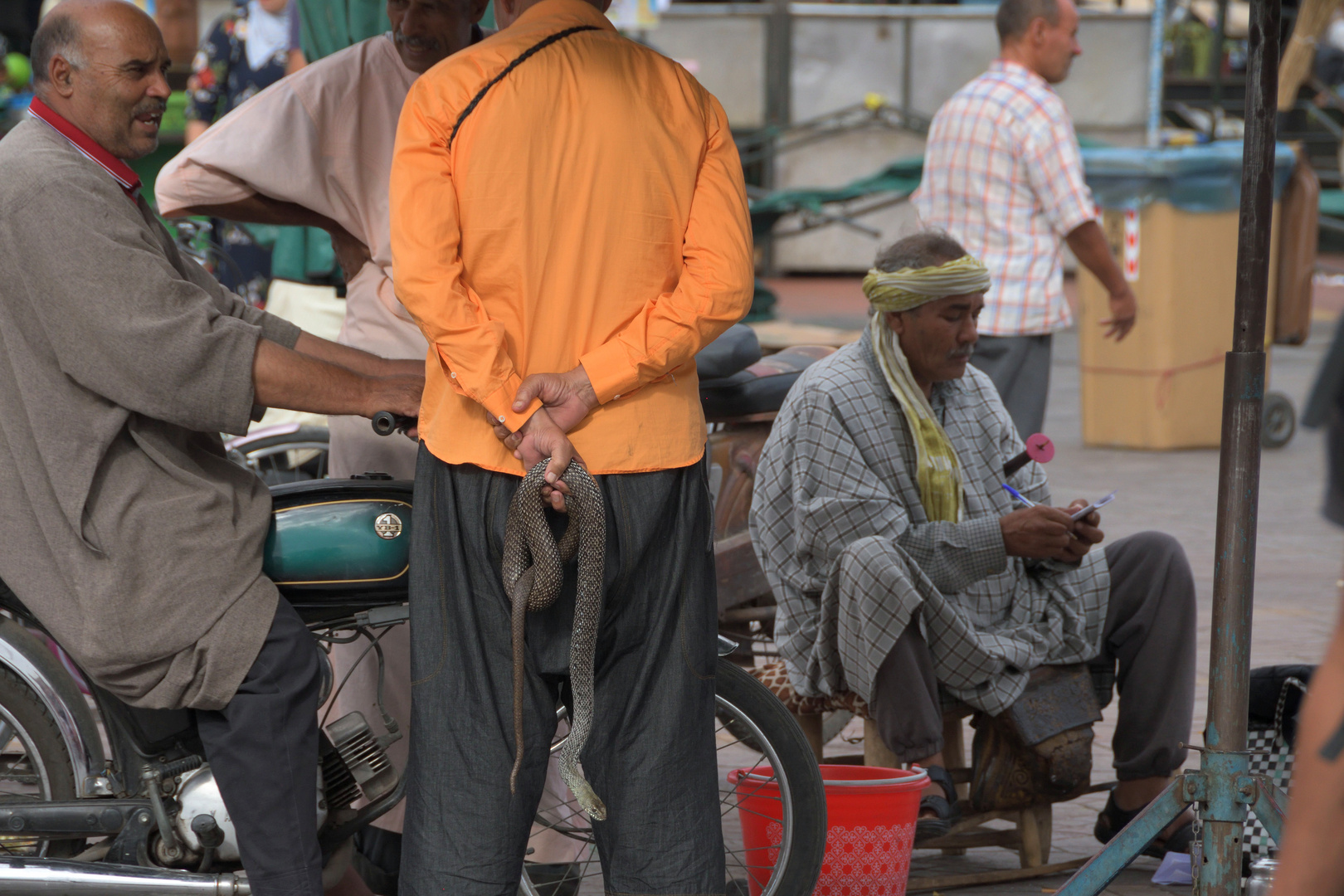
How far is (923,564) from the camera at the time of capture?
337 centimetres

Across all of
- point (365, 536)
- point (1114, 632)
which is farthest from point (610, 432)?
point (1114, 632)

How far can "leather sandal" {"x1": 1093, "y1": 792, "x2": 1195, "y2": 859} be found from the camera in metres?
3.52

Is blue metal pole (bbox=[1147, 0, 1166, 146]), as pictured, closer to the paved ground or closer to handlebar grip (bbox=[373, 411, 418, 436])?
the paved ground

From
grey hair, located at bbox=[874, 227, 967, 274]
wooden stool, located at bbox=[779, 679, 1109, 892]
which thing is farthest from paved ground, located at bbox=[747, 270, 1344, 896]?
grey hair, located at bbox=[874, 227, 967, 274]

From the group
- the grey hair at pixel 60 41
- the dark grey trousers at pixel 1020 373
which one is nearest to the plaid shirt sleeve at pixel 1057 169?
the dark grey trousers at pixel 1020 373

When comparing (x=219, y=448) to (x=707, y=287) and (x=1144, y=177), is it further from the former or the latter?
(x=1144, y=177)

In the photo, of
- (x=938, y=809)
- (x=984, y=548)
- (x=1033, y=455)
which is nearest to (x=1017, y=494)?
(x=1033, y=455)

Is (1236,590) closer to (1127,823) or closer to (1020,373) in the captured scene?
(1127,823)

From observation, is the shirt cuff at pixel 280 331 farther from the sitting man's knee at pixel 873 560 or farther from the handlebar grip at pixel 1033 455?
the handlebar grip at pixel 1033 455

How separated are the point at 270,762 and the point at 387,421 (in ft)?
1.90

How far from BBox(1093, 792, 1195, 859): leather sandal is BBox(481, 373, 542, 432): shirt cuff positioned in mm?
1888

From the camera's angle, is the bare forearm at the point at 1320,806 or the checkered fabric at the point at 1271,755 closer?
the bare forearm at the point at 1320,806

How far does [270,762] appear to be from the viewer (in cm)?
258

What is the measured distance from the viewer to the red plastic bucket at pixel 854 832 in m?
3.08
